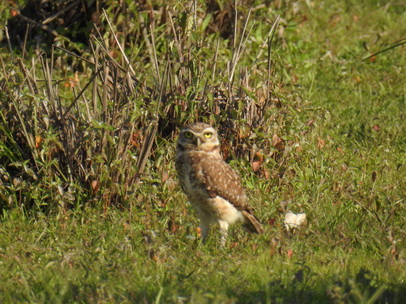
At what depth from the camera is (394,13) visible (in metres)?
11.8

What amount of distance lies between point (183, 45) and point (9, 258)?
2.57m

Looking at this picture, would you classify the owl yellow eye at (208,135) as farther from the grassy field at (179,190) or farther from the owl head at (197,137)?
the grassy field at (179,190)

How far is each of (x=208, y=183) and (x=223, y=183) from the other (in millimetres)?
127

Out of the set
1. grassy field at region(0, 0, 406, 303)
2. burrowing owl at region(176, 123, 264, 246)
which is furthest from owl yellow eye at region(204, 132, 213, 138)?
grassy field at region(0, 0, 406, 303)

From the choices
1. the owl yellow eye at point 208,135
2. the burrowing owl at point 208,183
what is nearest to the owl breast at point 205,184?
the burrowing owl at point 208,183

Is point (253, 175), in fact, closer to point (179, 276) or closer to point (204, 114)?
point (204, 114)

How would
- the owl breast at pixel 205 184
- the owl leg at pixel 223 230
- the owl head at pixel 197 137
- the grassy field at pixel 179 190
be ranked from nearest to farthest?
the grassy field at pixel 179 190
the owl leg at pixel 223 230
the owl breast at pixel 205 184
the owl head at pixel 197 137

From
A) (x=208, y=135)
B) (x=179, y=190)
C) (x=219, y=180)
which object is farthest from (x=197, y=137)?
(x=179, y=190)

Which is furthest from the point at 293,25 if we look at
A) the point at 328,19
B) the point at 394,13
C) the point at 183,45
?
the point at 183,45

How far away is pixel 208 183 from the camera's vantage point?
584 cm

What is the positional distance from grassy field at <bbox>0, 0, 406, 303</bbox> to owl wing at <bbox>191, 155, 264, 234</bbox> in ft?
0.42

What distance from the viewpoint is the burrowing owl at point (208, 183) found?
231 inches

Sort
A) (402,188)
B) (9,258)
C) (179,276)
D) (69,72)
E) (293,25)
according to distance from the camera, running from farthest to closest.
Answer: (293,25)
(69,72)
(402,188)
(9,258)
(179,276)

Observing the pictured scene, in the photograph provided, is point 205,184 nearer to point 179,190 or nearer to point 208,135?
point 208,135
